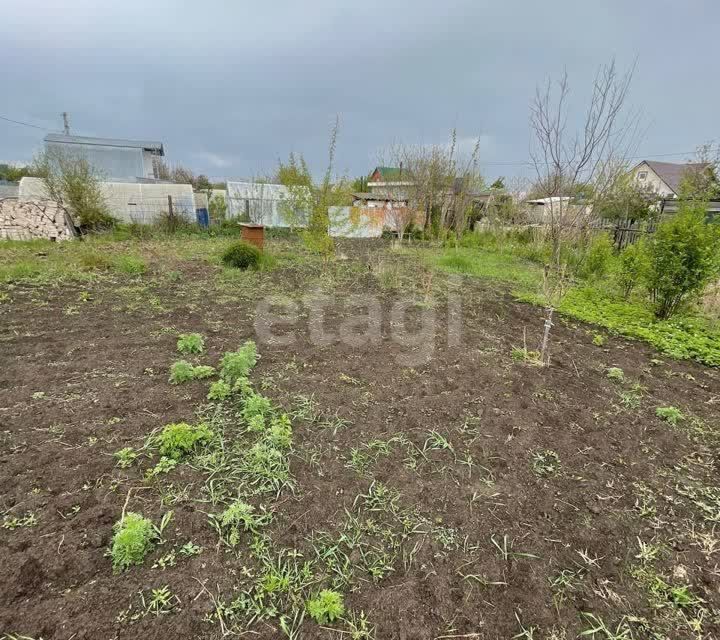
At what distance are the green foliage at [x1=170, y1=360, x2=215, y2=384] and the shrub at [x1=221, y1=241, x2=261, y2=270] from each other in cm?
481

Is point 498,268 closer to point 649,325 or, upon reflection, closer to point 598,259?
point 598,259

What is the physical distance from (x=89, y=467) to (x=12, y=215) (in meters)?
11.5

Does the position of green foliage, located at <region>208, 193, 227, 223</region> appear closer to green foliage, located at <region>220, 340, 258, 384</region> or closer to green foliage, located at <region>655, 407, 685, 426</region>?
green foliage, located at <region>220, 340, 258, 384</region>

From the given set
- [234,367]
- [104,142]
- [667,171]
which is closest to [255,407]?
[234,367]

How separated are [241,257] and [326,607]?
6989mm

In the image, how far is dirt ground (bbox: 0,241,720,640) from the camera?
54.3 inches

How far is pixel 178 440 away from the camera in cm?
208

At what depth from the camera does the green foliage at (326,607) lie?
1.32m

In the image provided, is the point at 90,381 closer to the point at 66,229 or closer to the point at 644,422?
the point at 644,422

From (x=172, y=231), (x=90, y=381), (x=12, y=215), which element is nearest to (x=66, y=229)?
(x=12, y=215)

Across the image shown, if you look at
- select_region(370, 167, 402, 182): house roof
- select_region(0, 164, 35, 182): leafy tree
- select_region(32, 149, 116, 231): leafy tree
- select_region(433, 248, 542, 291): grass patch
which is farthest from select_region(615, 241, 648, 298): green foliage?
select_region(0, 164, 35, 182): leafy tree

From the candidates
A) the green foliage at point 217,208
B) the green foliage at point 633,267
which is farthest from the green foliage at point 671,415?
the green foliage at point 217,208

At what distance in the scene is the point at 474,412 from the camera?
8.97 feet

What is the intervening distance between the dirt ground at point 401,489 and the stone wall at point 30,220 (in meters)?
8.01
